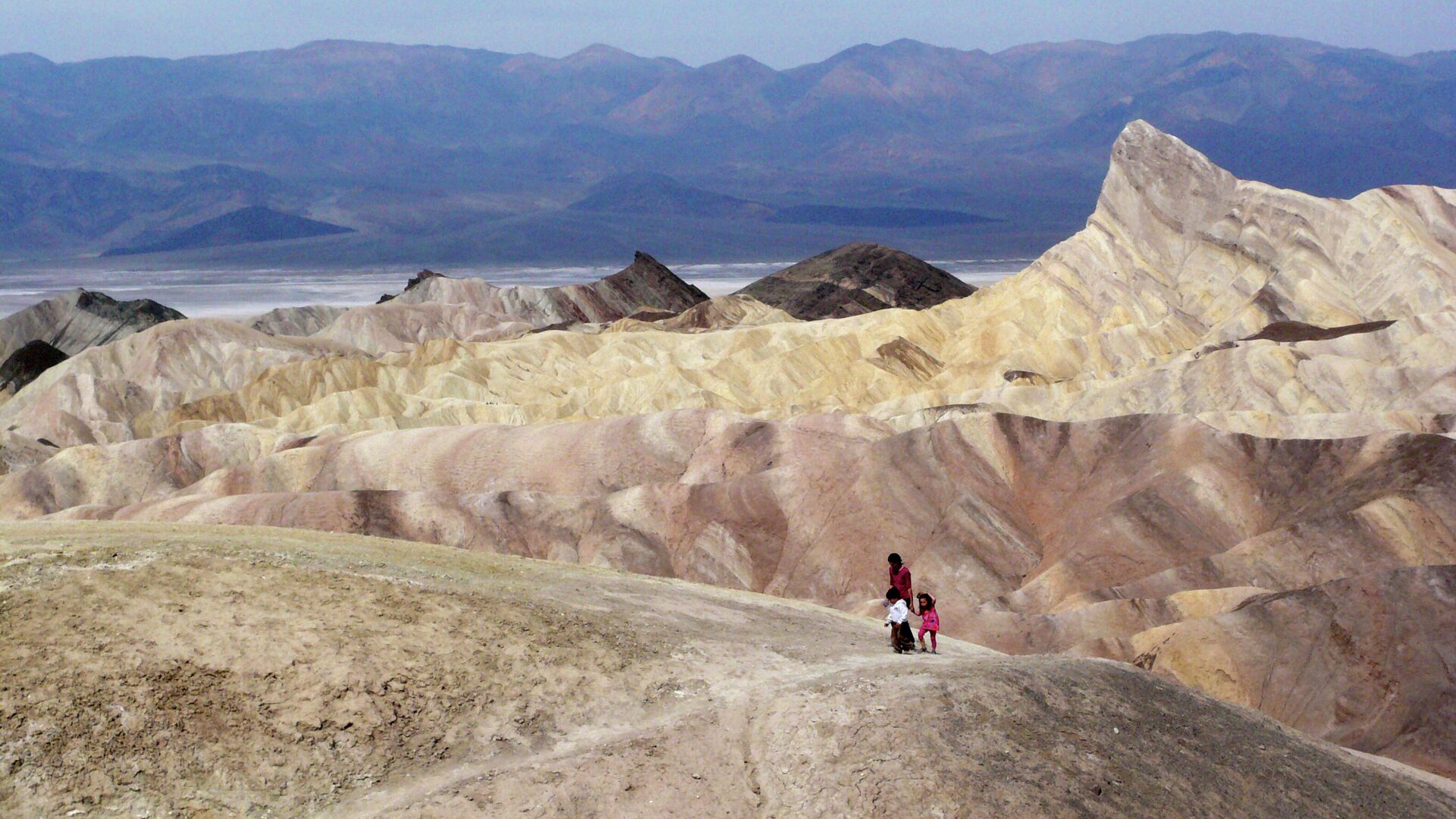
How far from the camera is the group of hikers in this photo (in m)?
23.9

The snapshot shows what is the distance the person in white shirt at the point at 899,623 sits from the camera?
958 inches

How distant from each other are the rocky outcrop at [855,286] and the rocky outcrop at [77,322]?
6429 centimetres

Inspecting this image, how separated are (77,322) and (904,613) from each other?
134m

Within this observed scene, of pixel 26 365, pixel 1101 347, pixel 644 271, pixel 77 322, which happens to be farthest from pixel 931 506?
pixel 77 322

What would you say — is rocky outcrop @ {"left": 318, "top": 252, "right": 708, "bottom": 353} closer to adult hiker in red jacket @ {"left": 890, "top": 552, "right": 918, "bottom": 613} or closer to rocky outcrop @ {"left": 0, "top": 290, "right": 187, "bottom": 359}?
rocky outcrop @ {"left": 0, "top": 290, "right": 187, "bottom": 359}

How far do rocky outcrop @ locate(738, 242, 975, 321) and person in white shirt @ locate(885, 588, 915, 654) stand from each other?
111680mm

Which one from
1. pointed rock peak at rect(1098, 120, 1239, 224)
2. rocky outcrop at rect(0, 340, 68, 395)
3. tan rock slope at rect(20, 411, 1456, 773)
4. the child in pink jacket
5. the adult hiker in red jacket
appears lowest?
rocky outcrop at rect(0, 340, 68, 395)

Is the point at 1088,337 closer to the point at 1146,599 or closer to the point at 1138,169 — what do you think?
the point at 1138,169

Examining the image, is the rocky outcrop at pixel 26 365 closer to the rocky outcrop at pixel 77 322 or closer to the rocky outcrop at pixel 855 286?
the rocky outcrop at pixel 77 322

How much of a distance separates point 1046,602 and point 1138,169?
71545 millimetres

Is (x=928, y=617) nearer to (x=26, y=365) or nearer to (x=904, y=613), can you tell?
(x=904, y=613)

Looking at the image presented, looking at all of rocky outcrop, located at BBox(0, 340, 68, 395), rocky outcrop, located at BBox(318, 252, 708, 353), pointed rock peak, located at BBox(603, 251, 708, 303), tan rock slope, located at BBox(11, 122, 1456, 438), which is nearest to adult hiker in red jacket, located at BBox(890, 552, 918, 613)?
tan rock slope, located at BBox(11, 122, 1456, 438)

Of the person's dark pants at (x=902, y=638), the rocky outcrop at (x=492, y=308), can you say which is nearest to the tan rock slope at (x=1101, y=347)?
the rocky outcrop at (x=492, y=308)

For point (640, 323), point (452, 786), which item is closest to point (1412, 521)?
point (452, 786)
